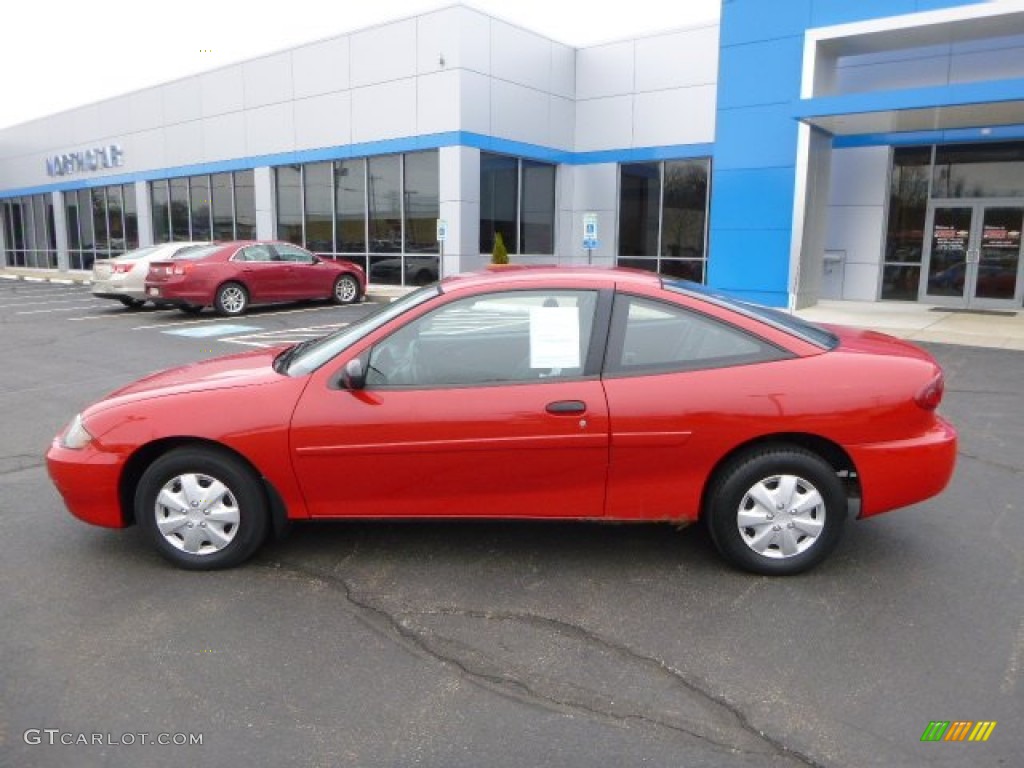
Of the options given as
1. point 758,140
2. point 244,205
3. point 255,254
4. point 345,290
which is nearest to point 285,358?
point 255,254

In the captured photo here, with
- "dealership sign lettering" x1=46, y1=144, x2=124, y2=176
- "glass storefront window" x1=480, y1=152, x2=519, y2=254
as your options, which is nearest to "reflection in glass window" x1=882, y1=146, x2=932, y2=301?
"glass storefront window" x1=480, y1=152, x2=519, y2=254

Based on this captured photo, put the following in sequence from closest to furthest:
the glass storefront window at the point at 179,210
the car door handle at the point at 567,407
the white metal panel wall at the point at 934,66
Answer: the car door handle at the point at 567,407, the white metal panel wall at the point at 934,66, the glass storefront window at the point at 179,210

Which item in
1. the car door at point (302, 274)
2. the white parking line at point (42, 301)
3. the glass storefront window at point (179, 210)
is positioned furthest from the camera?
the glass storefront window at point (179, 210)

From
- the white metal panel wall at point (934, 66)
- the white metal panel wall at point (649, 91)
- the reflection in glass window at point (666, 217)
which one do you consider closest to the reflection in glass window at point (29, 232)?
the white metal panel wall at point (649, 91)

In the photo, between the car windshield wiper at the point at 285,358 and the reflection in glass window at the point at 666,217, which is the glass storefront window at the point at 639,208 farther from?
the car windshield wiper at the point at 285,358

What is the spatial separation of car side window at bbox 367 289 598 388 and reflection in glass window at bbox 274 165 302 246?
2090cm

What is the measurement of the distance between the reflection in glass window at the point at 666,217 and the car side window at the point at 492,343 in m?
17.9

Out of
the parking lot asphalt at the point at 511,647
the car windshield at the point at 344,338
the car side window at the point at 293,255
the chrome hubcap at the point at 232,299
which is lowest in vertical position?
the parking lot asphalt at the point at 511,647

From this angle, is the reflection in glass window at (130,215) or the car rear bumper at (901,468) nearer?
the car rear bumper at (901,468)

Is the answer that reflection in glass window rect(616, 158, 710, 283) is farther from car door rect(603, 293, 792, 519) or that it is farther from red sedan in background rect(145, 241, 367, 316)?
car door rect(603, 293, 792, 519)

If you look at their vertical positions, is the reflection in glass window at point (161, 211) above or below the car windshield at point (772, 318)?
above

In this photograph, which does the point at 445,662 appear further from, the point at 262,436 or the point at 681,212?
the point at 681,212

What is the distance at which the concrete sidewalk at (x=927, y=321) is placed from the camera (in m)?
12.1

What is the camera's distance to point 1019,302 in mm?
16359
